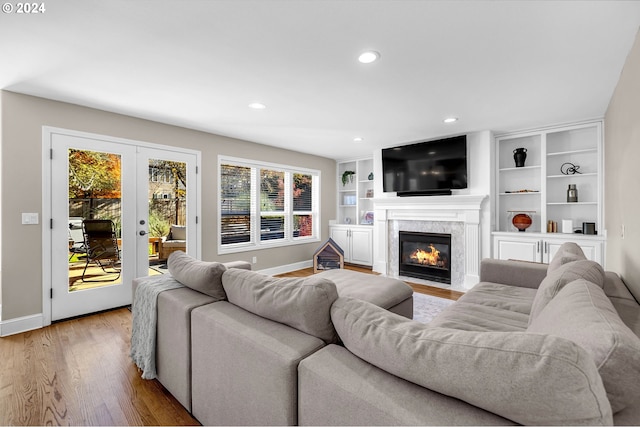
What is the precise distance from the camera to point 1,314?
284cm

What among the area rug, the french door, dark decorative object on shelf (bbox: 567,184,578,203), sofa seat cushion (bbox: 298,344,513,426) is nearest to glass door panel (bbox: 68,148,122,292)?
the french door

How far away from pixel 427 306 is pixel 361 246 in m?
2.51

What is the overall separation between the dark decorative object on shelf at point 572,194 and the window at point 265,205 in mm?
4107

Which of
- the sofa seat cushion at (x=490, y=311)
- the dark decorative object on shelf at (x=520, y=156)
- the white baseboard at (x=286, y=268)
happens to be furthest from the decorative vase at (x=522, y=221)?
the white baseboard at (x=286, y=268)

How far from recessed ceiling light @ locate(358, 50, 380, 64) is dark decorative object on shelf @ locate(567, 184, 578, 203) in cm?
343

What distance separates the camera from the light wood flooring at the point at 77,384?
1749mm

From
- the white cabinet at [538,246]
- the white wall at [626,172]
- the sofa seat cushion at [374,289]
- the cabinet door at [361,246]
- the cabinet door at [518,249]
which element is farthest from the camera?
the cabinet door at [361,246]

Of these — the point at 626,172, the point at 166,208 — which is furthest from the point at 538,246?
the point at 166,208

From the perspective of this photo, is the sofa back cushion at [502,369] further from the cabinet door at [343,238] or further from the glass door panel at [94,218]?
the cabinet door at [343,238]

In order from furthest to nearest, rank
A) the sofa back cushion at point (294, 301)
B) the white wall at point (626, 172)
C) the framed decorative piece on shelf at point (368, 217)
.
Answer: the framed decorative piece on shelf at point (368, 217) → the white wall at point (626, 172) → the sofa back cushion at point (294, 301)

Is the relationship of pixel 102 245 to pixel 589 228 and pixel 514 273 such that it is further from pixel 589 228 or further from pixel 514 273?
pixel 589 228

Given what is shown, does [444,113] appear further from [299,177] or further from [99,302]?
[99,302]

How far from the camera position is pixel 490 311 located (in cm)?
208

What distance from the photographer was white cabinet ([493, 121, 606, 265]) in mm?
3797
